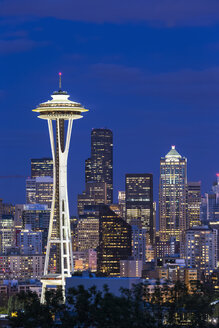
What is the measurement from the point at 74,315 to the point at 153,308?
503cm

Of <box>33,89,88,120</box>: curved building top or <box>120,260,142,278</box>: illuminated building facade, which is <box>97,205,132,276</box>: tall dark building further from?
<box>33,89,88,120</box>: curved building top

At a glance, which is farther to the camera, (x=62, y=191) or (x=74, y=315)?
(x=62, y=191)

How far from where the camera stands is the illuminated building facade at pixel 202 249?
18370 centimetres

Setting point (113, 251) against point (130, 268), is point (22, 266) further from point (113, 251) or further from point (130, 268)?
point (130, 268)

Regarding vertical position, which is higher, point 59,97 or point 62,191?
point 59,97

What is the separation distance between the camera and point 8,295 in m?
149

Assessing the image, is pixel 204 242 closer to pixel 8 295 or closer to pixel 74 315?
pixel 8 295

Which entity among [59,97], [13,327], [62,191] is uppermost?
[59,97]

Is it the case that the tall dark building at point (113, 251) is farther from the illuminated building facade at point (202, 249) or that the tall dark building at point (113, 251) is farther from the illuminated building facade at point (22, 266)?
the illuminated building facade at point (202, 249)

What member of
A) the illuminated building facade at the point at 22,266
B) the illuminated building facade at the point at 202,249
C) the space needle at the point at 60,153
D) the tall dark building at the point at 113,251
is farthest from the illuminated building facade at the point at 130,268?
the space needle at the point at 60,153

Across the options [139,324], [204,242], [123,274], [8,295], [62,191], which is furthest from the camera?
[204,242]

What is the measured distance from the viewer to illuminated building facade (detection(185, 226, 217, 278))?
184 meters

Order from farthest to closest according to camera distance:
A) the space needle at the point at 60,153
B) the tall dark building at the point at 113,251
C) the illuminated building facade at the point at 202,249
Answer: the tall dark building at the point at 113,251
the illuminated building facade at the point at 202,249
the space needle at the point at 60,153

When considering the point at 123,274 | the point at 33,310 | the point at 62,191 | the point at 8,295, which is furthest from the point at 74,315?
the point at 123,274
